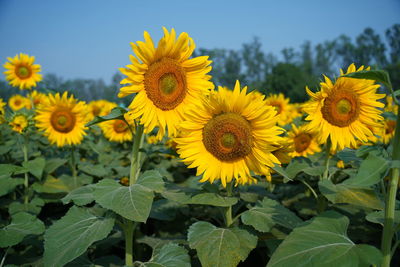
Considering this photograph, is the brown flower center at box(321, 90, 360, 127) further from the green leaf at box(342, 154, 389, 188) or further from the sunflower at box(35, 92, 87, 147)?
the sunflower at box(35, 92, 87, 147)

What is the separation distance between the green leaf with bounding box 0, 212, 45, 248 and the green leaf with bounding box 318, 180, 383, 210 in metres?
2.11

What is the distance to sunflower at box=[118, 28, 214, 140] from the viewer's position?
2.28 m

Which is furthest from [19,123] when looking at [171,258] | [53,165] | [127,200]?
[171,258]

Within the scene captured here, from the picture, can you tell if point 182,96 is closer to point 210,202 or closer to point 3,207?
point 210,202

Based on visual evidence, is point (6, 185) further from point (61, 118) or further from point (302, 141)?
point (302, 141)

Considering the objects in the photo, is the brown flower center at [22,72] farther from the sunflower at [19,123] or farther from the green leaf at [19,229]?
the green leaf at [19,229]

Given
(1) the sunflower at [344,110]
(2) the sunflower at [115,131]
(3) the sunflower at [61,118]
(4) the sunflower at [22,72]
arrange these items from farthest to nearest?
(4) the sunflower at [22,72] → (2) the sunflower at [115,131] → (3) the sunflower at [61,118] → (1) the sunflower at [344,110]

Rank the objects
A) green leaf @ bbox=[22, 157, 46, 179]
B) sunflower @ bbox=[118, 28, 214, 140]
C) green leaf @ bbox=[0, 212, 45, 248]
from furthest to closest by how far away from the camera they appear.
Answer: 1. green leaf @ bbox=[22, 157, 46, 179]
2. green leaf @ bbox=[0, 212, 45, 248]
3. sunflower @ bbox=[118, 28, 214, 140]

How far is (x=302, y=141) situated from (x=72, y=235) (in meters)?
2.58

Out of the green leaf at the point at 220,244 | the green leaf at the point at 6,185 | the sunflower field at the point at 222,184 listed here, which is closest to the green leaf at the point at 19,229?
the sunflower field at the point at 222,184

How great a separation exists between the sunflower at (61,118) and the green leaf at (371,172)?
3349mm

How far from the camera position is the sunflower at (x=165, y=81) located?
2275 mm

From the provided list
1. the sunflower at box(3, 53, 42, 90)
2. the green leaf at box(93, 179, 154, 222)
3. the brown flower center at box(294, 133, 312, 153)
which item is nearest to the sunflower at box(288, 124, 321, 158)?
the brown flower center at box(294, 133, 312, 153)

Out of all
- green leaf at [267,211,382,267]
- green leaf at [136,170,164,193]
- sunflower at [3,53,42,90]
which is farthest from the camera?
sunflower at [3,53,42,90]
